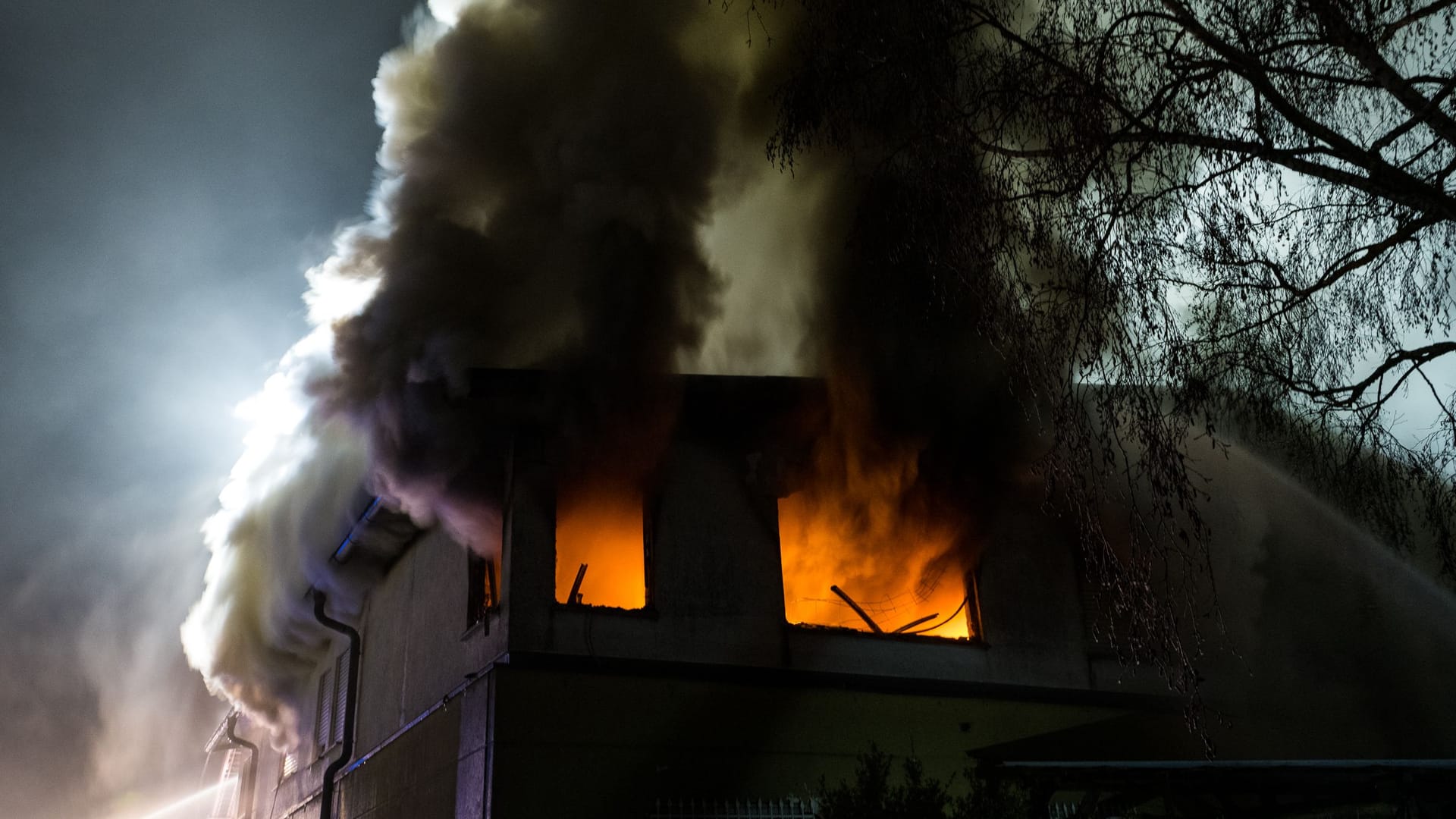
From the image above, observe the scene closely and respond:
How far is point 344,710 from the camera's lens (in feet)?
59.4

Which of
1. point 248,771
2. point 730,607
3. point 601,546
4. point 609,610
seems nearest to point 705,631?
point 730,607

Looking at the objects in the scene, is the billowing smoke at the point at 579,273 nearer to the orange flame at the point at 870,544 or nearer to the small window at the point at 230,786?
the orange flame at the point at 870,544

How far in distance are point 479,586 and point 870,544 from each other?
197 inches

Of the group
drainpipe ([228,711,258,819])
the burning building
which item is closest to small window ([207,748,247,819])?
drainpipe ([228,711,258,819])

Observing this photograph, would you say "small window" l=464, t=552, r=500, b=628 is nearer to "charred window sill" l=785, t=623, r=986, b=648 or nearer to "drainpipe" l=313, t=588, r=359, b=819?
"charred window sill" l=785, t=623, r=986, b=648

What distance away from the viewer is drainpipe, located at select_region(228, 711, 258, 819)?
25.9 meters

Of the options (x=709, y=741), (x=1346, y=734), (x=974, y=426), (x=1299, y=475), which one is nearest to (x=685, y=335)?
(x=974, y=426)

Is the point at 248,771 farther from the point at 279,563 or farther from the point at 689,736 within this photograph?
the point at 689,736

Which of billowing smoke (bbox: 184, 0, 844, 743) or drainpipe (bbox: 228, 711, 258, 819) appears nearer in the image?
billowing smoke (bbox: 184, 0, 844, 743)

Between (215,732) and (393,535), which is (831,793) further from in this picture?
(215,732)

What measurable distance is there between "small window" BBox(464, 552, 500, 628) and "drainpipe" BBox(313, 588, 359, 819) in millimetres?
5996

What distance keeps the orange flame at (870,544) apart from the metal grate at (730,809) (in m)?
3.21

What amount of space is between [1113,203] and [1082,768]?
4.23m

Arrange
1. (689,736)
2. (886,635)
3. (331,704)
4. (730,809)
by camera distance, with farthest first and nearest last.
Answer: (331,704) → (886,635) → (689,736) → (730,809)
